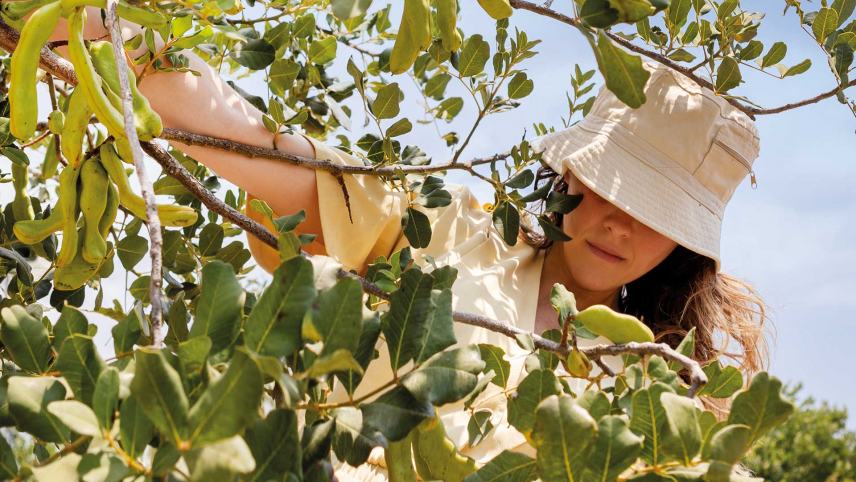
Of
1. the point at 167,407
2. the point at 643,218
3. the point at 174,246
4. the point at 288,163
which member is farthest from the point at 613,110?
the point at 167,407

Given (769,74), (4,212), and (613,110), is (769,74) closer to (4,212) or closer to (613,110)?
(613,110)

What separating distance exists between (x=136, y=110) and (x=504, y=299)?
3.47 feet

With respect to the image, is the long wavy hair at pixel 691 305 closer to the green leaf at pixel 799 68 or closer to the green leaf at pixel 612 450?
the green leaf at pixel 799 68

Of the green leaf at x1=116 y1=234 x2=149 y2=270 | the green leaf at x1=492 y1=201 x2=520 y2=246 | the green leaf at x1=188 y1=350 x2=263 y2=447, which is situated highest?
the green leaf at x1=188 y1=350 x2=263 y2=447

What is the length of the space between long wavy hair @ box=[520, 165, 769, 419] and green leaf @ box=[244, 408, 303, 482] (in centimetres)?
143

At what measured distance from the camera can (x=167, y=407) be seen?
0.46 meters

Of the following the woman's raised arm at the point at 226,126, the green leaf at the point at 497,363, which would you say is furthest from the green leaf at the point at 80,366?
the woman's raised arm at the point at 226,126

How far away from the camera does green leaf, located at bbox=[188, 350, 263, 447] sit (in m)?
0.44

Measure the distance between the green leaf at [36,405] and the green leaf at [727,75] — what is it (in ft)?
3.44

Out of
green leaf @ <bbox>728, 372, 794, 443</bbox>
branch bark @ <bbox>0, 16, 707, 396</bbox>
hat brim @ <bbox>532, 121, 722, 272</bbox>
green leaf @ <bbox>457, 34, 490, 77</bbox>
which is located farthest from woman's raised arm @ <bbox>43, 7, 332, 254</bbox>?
green leaf @ <bbox>728, 372, 794, 443</bbox>

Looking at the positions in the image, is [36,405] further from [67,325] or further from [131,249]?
[131,249]

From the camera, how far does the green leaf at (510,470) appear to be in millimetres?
585

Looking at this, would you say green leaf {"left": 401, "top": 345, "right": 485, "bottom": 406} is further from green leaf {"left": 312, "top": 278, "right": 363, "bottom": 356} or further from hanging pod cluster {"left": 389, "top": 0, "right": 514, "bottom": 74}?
hanging pod cluster {"left": 389, "top": 0, "right": 514, "bottom": 74}

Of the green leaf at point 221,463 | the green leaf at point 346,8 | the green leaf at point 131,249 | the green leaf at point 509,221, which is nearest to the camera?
the green leaf at point 221,463
